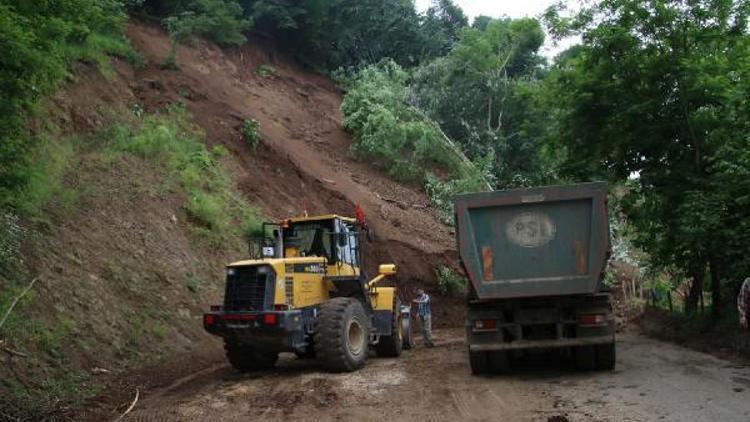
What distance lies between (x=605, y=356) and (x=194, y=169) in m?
13.0

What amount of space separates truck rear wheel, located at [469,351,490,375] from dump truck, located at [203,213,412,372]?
6.74 ft

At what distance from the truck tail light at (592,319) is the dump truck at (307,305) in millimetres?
3719

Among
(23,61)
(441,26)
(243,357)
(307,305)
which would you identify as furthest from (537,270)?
(441,26)

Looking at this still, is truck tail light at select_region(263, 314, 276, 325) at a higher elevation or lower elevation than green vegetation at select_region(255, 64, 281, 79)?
lower

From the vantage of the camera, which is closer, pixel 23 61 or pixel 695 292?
pixel 23 61

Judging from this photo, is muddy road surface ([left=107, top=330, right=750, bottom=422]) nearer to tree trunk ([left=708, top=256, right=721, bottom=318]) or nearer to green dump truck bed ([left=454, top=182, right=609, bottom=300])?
green dump truck bed ([left=454, top=182, right=609, bottom=300])

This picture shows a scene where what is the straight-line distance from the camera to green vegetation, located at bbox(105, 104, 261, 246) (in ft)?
57.4

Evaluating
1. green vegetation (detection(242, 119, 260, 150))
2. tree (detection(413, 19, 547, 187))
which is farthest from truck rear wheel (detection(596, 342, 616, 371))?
tree (detection(413, 19, 547, 187))

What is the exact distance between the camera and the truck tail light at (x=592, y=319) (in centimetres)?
979

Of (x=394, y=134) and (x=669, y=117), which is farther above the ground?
(x=394, y=134)

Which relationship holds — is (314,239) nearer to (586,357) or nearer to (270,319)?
(270,319)

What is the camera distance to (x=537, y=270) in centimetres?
988

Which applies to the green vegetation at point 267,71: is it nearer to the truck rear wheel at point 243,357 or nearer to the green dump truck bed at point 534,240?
the truck rear wheel at point 243,357

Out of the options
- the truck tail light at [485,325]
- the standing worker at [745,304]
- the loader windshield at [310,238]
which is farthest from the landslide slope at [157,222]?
the standing worker at [745,304]
